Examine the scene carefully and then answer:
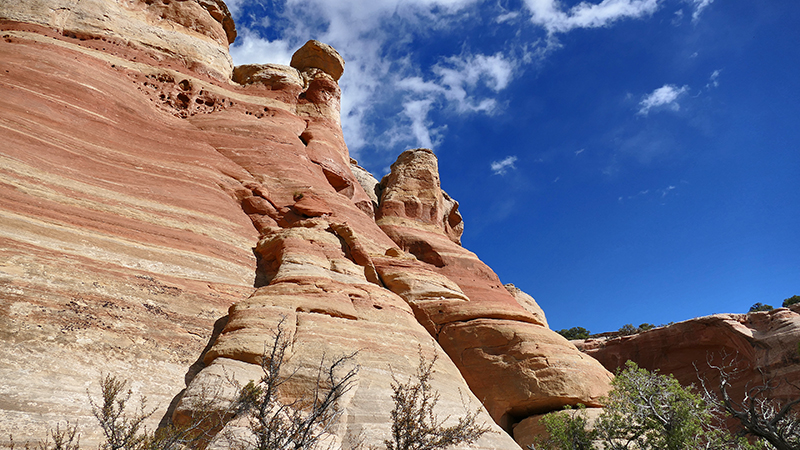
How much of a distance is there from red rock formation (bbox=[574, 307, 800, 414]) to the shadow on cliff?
2796 cm

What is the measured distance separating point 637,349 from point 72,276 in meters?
40.1

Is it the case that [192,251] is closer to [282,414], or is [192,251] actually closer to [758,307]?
[282,414]

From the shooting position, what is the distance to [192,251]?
14.6 meters

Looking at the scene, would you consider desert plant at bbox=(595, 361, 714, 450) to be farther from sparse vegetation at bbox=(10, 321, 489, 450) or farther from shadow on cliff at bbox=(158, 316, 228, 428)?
shadow on cliff at bbox=(158, 316, 228, 428)

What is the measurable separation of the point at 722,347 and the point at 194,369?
1500 inches

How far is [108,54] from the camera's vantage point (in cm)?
2272

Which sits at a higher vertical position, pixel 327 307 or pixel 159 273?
pixel 159 273

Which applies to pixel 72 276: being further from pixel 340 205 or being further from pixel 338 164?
pixel 338 164

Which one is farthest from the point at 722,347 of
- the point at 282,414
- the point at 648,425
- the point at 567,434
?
the point at 282,414

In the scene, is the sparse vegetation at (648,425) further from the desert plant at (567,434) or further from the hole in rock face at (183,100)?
the hole in rock face at (183,100)

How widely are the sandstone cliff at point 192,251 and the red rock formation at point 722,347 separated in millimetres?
17688

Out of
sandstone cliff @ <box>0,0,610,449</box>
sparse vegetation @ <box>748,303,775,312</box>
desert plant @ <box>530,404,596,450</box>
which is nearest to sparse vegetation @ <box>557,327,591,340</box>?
sparse vegetation @ <box>748,303,775,312</box>


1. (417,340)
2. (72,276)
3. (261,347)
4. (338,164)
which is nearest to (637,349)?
(338,164)

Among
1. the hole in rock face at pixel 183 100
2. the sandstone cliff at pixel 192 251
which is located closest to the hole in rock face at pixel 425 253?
the sandstone cliff at pixel 192 251
